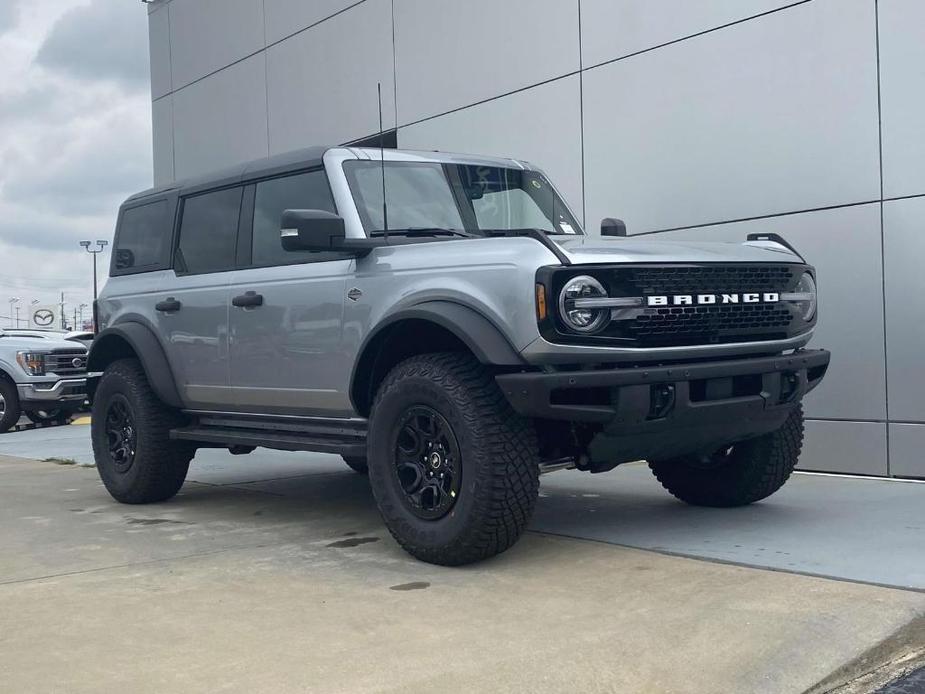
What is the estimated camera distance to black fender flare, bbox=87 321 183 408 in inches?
267

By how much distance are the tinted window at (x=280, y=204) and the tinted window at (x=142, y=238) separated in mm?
1072

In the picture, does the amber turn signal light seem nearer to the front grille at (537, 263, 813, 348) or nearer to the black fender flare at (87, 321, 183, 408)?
the front grille at (537, 263, 813, 348)

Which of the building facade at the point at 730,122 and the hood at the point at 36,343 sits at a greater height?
the building facade at the point at 730,122

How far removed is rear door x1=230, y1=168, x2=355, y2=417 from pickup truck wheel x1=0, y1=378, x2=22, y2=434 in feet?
31.2

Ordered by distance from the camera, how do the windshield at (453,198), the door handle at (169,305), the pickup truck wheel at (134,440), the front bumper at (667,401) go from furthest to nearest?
1. the pickup truck wheel at (134,440)
2. the door handle at (169,305)
3. the windshield at (453,198)
4. the front bumper at (667,401)

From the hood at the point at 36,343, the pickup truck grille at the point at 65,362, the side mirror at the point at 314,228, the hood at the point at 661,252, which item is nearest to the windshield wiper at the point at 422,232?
the side mirror at the point at 314,228

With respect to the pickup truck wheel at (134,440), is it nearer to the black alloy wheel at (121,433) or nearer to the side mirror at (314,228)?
the black alloy wheel at (121,433)

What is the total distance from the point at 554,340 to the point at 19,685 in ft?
7.69

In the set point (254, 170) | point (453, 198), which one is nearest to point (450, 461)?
point (453, 198)

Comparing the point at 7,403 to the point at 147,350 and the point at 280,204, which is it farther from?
the point at 280,204

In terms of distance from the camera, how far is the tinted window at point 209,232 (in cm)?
654

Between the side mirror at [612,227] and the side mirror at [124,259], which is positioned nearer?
the side mirror at [612,227]

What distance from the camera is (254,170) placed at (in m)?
6.46

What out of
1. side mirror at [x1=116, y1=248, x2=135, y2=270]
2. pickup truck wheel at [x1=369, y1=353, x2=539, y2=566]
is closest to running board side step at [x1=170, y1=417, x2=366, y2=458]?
pickup truck wheel at [x1=369, y1=353, x2=539, y2=566]
